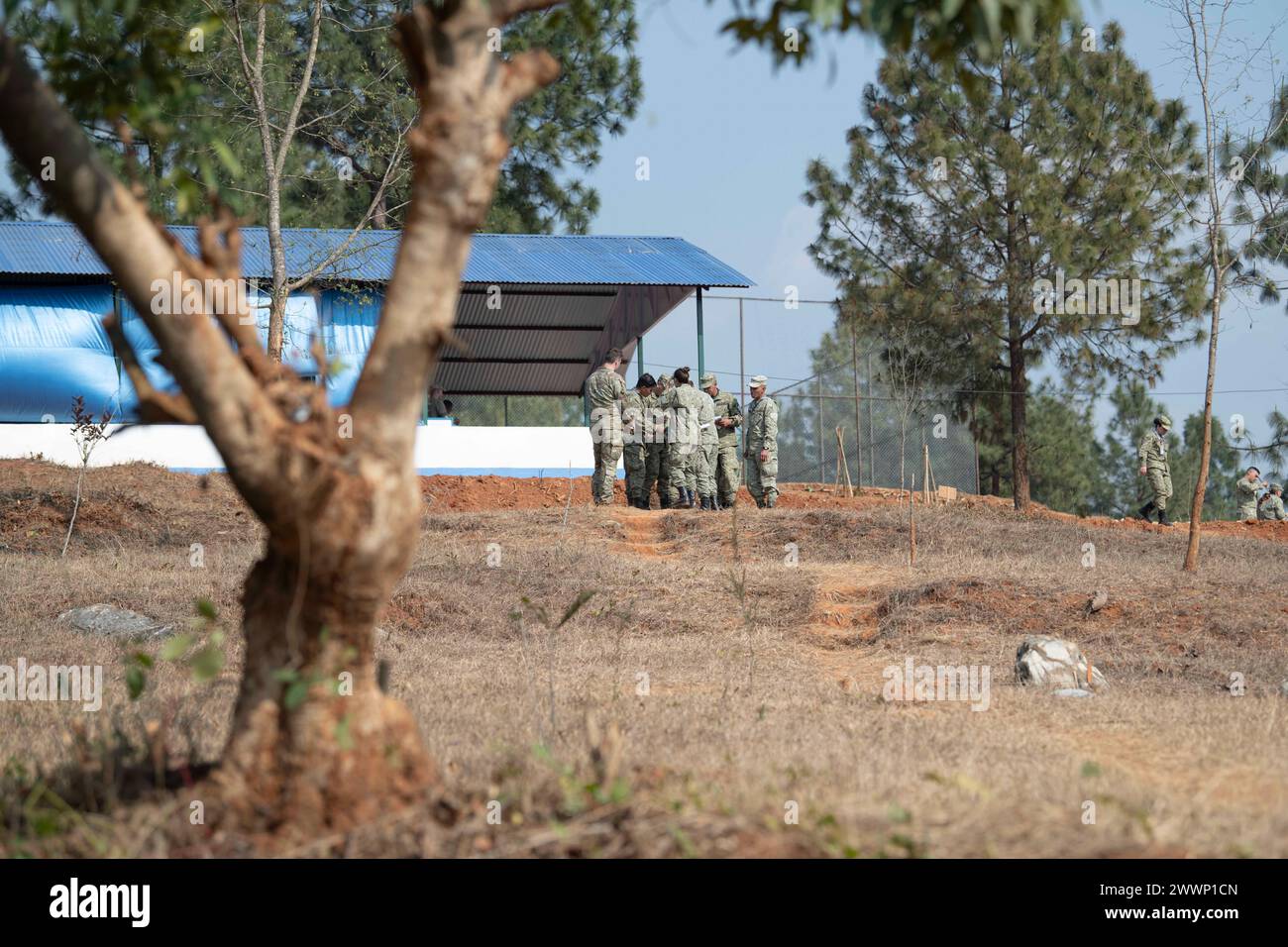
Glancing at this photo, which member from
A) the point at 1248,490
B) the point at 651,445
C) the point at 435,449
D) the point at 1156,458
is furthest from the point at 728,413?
the point at 1248,490

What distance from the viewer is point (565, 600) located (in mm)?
10344

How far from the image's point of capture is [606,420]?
16297 mm

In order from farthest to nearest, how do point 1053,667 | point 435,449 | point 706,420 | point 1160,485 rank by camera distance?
point 435,449 < point 1160,485 < point 706,420 < point 1053,667

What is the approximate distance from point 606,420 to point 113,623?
8.35m

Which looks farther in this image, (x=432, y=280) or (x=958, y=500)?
(x=958, y=500)

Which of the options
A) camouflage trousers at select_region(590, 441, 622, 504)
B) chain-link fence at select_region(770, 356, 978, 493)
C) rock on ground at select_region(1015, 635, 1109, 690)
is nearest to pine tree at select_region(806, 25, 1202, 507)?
chain-link fence at select_region(770, 356, 978, 493)

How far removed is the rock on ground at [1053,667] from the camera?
24.6 ft

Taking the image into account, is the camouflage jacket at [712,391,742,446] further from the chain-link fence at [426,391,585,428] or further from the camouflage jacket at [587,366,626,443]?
the chain-link fence at [426,391,585,428]

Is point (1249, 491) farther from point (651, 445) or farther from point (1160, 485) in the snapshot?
point (651, 445)

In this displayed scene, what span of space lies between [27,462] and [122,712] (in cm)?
1240

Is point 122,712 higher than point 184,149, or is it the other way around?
point 184,149

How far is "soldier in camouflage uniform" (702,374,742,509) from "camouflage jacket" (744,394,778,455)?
1.42ft
